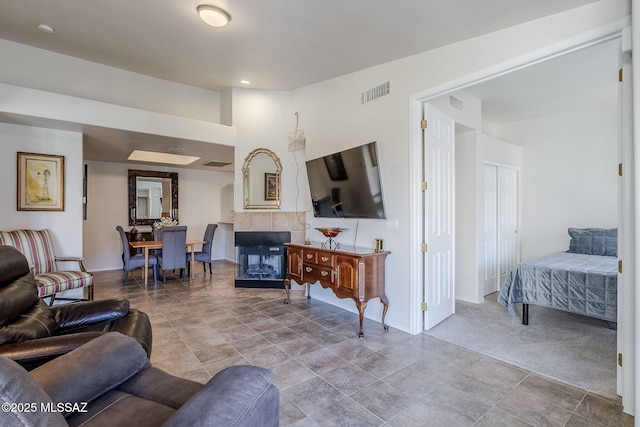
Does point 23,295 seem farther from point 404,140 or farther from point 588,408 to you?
point 588,408

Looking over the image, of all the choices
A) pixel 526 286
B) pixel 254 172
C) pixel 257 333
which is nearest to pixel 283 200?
pixel 254 172

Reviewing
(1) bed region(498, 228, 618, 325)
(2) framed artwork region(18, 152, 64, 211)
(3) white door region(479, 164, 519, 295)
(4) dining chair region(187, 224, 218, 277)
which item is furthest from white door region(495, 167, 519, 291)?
(2) framed artwork region(18, 152, 64, 211)

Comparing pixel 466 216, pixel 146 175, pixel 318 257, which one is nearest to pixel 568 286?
pixel 466 216

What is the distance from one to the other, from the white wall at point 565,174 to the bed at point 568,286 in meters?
1.00

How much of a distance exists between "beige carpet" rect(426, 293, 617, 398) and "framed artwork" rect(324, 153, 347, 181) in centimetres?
201

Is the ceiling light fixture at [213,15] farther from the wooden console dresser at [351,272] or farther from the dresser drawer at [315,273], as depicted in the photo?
the dresser drawer at [315,273]

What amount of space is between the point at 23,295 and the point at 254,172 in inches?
132

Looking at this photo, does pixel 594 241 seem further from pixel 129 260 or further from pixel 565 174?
pixel 129 260

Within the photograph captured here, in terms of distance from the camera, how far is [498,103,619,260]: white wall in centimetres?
457

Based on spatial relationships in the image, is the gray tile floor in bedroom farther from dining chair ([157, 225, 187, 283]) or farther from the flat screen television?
dining chair ([157, 225, 187, 283])

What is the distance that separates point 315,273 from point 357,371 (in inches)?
57.0

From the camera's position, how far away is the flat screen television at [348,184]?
332cm

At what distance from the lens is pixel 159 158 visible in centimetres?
672

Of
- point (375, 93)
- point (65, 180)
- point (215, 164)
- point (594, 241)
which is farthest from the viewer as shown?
point (215, 164)
